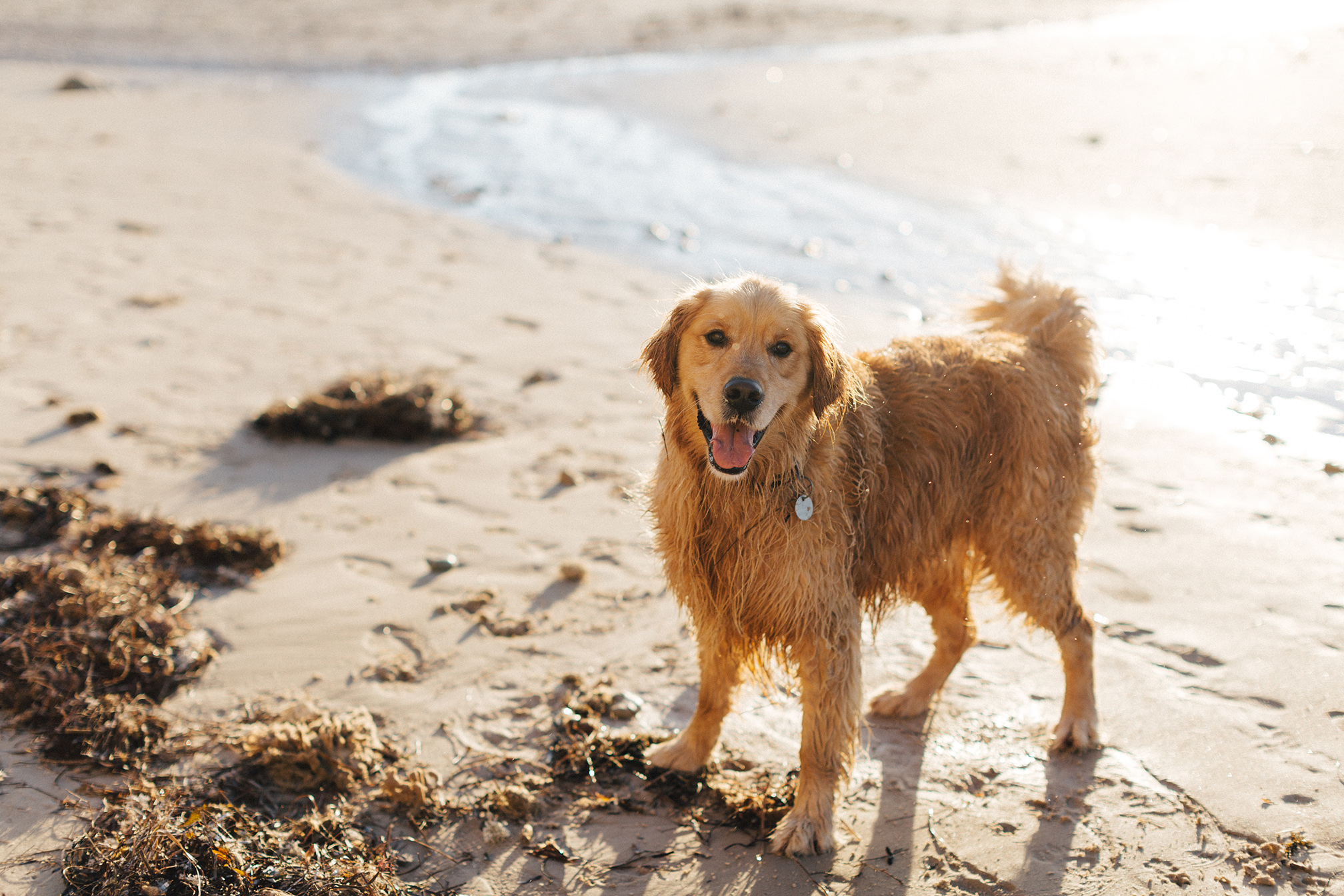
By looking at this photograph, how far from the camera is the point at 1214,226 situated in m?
9.59

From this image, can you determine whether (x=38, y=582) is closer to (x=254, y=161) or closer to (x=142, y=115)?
(x=254, y=161)

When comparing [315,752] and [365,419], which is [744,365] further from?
[365,419]

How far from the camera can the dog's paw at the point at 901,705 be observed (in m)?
4.29

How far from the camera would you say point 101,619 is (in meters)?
4.33

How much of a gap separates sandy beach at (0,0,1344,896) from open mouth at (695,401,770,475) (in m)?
0.69

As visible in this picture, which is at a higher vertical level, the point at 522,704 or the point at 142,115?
the point at 142,115

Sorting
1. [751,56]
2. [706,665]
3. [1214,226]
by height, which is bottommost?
[706,665]

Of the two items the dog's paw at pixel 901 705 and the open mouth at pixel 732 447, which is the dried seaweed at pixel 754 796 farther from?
the open mouth at pixel 732 447

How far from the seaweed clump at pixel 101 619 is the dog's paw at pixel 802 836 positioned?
241 centimetres

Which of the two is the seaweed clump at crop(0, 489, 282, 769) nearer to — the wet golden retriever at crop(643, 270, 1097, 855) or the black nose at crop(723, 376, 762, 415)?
the wet golden retriever at crop(643, 270, 1097, 855)

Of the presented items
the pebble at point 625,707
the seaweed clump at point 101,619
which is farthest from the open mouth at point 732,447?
the seaweed clump at point 101,619

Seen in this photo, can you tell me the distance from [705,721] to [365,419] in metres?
3.41

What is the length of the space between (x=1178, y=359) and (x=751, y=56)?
14.9 metres

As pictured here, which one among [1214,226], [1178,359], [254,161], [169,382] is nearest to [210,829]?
[169,382]
